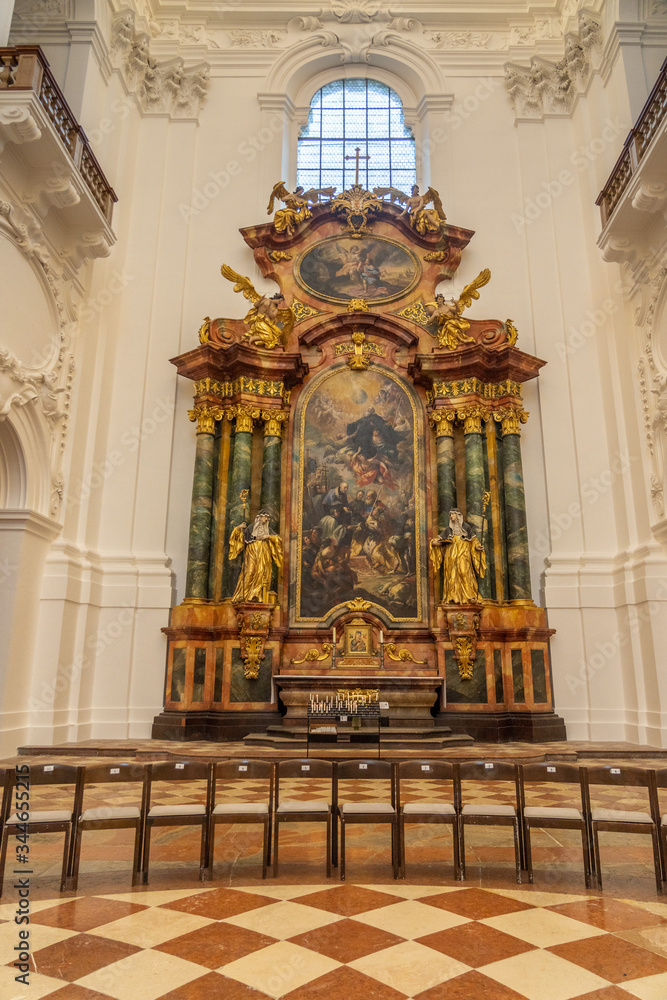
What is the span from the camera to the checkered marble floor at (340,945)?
9.22 ft

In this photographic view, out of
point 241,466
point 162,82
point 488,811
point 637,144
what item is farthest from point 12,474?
point 637,144

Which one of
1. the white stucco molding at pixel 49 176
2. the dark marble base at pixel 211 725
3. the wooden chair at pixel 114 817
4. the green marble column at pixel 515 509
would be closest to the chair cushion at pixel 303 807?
the wooden chair at pixel 114 817

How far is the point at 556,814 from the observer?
14.0 feet

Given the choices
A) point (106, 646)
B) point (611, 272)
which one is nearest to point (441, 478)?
point (611, 272)

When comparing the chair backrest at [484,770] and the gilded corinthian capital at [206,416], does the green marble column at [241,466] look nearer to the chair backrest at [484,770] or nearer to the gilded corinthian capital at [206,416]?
the gilded corinthian capital at [206,416]

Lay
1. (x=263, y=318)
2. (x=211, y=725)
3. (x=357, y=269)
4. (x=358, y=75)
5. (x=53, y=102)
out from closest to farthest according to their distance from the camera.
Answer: (x=53, y=102) → (x=211, y=725) → (x=263, y=318) → (x=357, y=269) → (x=358, y=75)

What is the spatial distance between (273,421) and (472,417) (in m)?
3.08

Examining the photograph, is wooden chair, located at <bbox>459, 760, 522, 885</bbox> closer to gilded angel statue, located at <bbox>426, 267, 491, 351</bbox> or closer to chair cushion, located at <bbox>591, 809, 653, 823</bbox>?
chair cushion, located at <bbox>591, 809, 653, 823</bbox>

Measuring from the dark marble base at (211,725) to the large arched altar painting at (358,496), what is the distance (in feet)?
5.31

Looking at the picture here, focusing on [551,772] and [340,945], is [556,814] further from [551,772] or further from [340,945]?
[340,945]

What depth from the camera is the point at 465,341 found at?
11742 millimetres

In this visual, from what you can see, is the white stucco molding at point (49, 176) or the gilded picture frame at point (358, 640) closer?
the white stucco molding at point (49, 176)

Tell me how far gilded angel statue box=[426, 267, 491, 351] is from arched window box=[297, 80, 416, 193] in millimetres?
3586

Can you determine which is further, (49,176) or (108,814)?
(49,176)
